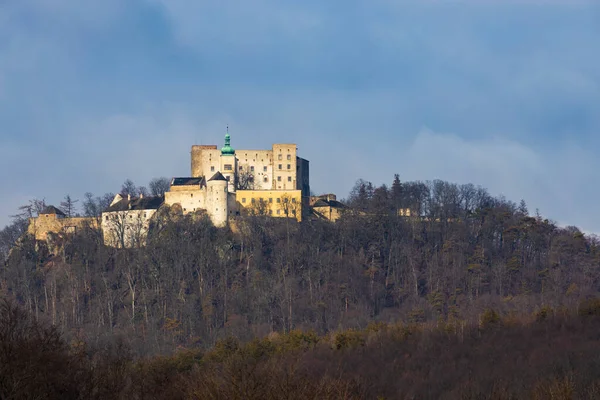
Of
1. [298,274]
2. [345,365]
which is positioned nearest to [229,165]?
[298,274]

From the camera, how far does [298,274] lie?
87.5 meters

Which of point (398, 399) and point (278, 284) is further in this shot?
point (278, 284)

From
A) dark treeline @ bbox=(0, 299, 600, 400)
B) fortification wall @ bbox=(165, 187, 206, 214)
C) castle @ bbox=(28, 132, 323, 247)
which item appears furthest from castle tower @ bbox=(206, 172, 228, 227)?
dark treeline @ bbox=(0, 299, 600, 400)

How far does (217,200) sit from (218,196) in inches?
12.5

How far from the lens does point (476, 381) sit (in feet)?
158

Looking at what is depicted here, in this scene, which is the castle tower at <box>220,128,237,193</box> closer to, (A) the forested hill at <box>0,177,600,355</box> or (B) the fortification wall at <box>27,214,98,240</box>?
(A) the forested hill at <box>0,177,600,355</box>

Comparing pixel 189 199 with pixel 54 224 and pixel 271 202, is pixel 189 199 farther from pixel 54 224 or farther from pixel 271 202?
pixel 54 224

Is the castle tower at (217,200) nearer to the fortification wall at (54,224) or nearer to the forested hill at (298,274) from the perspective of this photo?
the forested hill at (298,274)

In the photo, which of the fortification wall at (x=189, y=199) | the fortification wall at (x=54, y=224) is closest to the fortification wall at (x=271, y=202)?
the fortification wall at (x=189, y=199)

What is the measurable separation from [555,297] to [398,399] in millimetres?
37963

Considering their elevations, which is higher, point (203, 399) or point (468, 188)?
point (468, 188)

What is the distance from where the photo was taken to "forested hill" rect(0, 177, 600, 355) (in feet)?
267

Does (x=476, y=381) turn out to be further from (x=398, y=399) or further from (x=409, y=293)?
(x=409, y=293)

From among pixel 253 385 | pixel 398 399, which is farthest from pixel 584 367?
pixel 253 385
